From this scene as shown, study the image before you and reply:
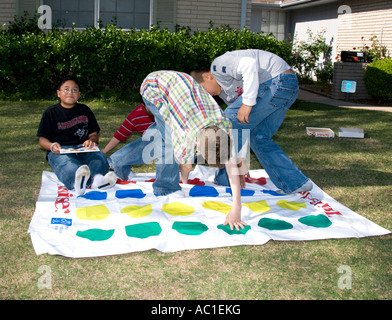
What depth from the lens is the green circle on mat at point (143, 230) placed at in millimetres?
3184

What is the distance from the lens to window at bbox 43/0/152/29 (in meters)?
10.8

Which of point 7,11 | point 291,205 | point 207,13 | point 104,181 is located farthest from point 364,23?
point 104,181

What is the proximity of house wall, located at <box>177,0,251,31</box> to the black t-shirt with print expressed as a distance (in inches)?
262

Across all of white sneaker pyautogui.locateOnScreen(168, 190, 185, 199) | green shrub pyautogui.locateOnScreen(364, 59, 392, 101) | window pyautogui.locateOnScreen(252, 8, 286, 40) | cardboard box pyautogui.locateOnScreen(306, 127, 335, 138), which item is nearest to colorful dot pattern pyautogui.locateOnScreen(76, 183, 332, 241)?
white sneaker pyautogui.locateOnScreen(168, 190, 185, 199)

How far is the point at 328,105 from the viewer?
1029cm

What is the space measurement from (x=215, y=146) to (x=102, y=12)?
9214 millimetres

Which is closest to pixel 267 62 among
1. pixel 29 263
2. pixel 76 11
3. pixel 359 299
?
pixel 359 299

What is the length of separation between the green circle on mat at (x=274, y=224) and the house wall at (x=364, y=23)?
10.6 m

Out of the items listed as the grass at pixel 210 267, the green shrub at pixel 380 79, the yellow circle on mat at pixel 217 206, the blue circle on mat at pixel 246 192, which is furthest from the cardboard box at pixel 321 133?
the green shrub at pixel 380 79

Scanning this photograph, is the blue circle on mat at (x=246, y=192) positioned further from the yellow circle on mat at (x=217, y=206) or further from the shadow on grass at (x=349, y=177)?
the shadow on grass at (x=349, y=177)

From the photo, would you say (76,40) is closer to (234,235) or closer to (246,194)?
(246,194)

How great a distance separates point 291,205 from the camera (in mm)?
3922

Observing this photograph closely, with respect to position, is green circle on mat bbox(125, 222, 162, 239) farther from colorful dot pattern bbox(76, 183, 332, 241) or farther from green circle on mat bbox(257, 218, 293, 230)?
green circle on mat bbox(257, 218, 293, 230)

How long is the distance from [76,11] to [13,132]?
228 inches
